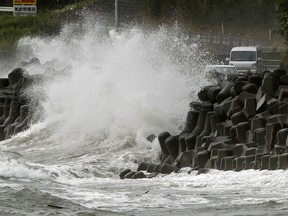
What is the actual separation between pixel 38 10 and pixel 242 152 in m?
52.1

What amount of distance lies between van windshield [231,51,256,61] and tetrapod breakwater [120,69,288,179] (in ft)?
64.7

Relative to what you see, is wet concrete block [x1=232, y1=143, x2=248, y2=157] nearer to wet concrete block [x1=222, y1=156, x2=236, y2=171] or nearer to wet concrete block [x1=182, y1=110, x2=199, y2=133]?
wet concrete block [x1=222, y1=156, x2=236, y2=171]

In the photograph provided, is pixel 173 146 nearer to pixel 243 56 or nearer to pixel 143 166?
pixel 143 166

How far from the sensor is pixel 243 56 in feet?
148

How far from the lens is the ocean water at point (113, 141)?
16406mm

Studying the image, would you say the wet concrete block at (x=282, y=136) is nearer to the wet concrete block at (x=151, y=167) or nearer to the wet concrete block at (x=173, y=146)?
the wet concrete block at (x=151, y=167)

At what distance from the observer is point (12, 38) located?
206ft

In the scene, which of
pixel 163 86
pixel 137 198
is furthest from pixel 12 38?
pixel 137 198

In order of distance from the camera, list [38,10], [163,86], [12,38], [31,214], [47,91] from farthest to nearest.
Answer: [38,10] < [12,38] < [47,91] < [163,86] < [31,214]

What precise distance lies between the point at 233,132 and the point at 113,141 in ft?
20.0

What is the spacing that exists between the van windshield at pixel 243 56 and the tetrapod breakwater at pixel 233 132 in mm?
19706

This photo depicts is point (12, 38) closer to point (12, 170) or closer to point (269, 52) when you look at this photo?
point (269, 52)

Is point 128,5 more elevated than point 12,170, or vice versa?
point 128,5

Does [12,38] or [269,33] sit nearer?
[269,33]
